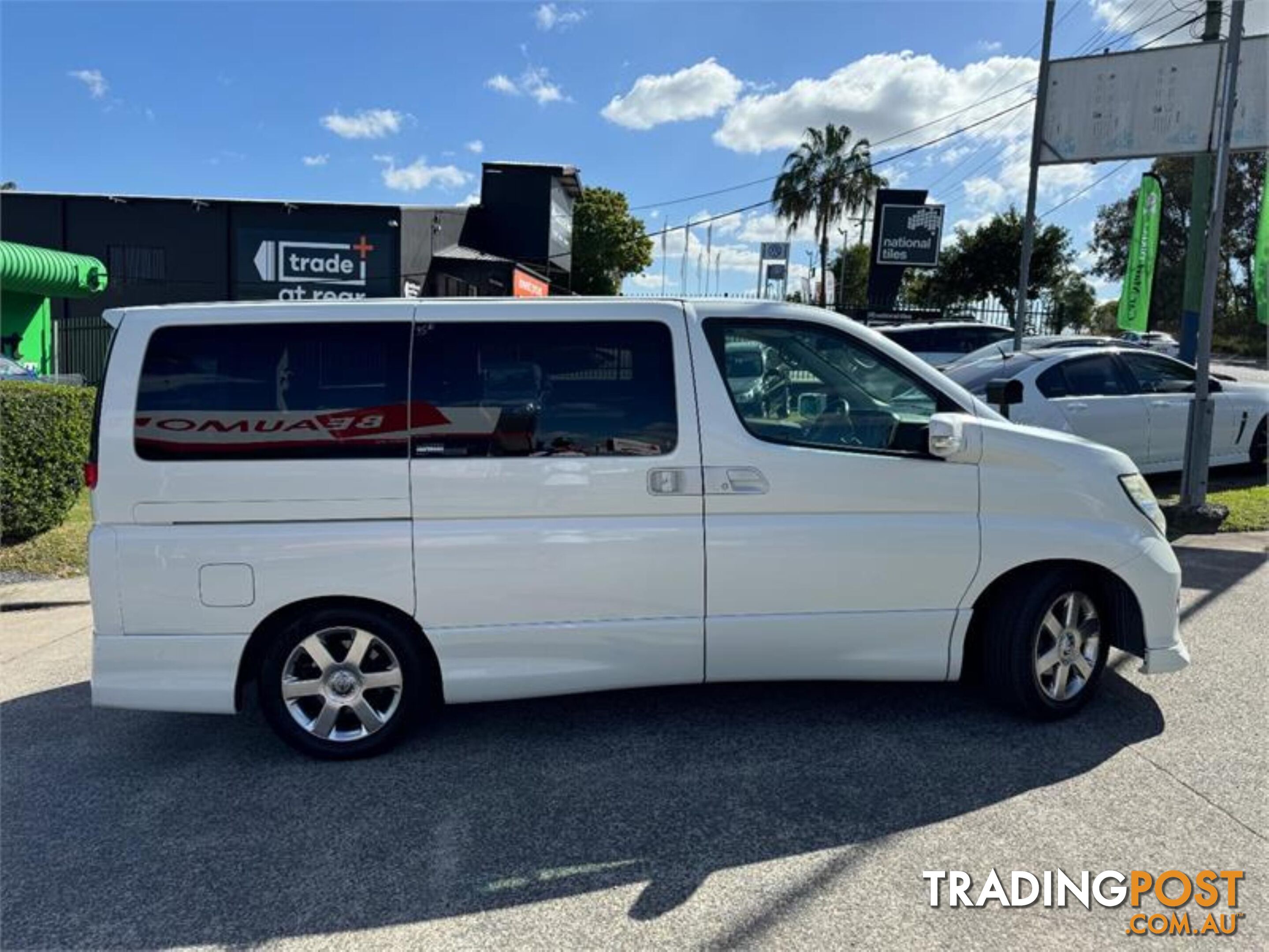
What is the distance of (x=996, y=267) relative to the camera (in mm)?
42250

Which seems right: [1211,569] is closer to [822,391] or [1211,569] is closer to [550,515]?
[822,391]

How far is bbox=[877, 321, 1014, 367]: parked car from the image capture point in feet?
50.0

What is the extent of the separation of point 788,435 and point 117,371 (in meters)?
2.87

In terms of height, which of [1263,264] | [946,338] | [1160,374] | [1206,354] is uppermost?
[1263,264]

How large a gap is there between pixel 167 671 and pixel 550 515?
5.73 feet

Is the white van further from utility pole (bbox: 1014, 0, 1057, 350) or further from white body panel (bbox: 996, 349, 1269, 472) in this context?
utility pole (bbox: 1014, 0, 1057, 350)

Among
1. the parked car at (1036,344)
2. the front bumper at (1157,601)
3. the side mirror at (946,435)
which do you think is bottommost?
the front bumper at (1157,601)

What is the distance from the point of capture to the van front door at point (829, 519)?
3.76 meters

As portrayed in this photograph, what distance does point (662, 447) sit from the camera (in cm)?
373

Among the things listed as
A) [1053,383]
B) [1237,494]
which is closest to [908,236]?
[1237,494]

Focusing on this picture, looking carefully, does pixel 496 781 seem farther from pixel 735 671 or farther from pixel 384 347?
pixel 384 347

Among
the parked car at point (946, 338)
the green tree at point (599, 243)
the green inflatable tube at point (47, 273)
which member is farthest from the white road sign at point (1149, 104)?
the green tree at point (599, 243)

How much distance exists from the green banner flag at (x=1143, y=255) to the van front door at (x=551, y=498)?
12.5 m

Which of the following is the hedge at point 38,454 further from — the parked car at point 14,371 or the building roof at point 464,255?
the building roof at point 464,255
